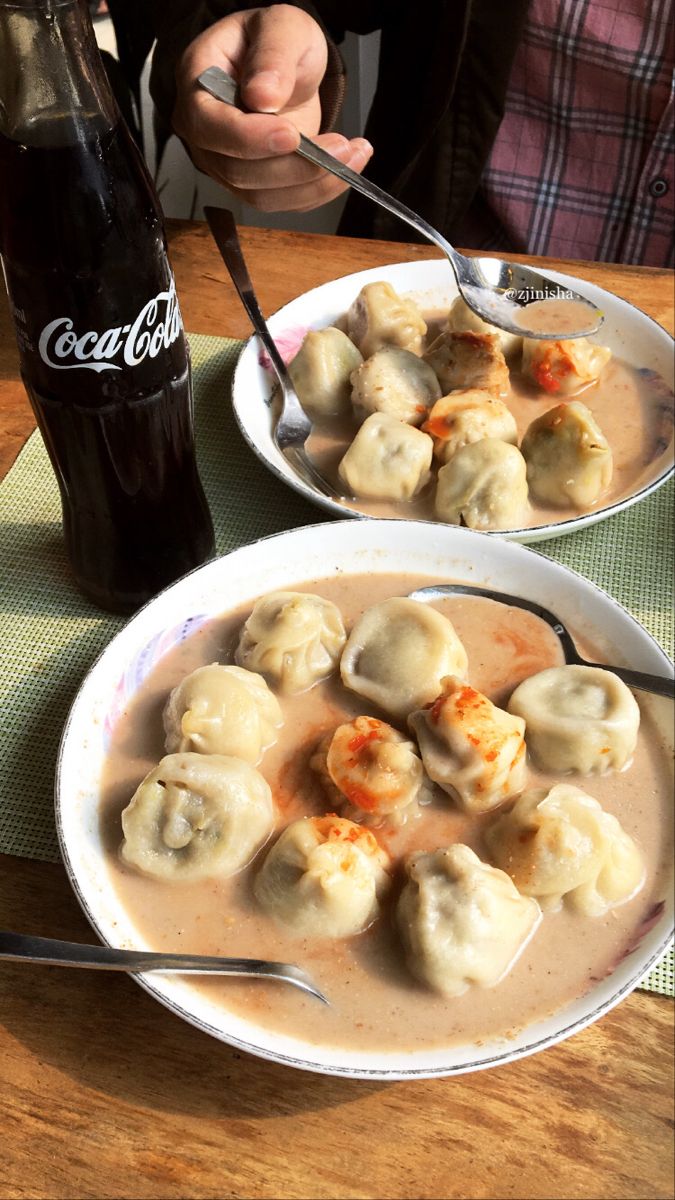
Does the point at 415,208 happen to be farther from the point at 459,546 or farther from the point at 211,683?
the point at 211,683

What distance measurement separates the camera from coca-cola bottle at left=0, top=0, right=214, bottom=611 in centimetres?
87

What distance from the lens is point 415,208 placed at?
2.03 metres

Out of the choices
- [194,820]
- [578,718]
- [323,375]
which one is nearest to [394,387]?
[323,375]

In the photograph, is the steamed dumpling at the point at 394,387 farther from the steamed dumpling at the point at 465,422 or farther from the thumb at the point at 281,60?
the thumb at the point at 281,60

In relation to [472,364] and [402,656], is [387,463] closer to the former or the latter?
[472,364]

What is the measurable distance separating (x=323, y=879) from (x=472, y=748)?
0.18m

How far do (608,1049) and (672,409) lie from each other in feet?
2.97

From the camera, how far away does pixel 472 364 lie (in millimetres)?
1397

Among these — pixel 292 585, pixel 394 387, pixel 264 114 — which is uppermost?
pixel 264 114

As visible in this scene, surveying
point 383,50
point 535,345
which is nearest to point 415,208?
point 383,50

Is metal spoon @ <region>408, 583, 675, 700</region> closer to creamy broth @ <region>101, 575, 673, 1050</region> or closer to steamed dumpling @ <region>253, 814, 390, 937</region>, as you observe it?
creamy broth @ <region>101, 575, 673, 1050</region>

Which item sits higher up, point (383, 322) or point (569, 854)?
point (383, 322)

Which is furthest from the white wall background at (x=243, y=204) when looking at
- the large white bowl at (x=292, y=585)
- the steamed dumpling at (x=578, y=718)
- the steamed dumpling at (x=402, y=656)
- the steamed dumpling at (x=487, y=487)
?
the steamed dumpling at (x=578, y=718)

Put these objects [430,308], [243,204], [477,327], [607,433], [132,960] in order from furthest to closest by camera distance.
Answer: [243,204], [430,308], [477,327], [607,433], [132,960]
